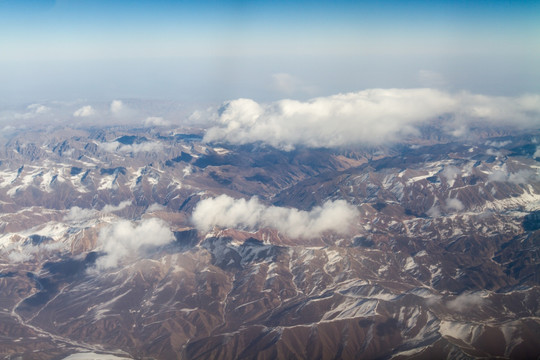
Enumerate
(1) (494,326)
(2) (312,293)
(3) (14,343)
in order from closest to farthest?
1. (1) (494,326)
2. (3) (14,343)
3. (2) (312,293)

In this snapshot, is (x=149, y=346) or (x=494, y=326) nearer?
(x=494, y=326)

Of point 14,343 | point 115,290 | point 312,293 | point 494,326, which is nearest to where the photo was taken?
point 494,326

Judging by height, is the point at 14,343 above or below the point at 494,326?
below

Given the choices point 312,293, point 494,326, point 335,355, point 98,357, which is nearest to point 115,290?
point 98,357

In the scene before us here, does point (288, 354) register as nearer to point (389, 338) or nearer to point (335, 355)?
point (335, 355)

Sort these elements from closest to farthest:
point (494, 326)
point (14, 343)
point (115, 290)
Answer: point (494, 326)
point (14, 343)
point (115, 290)

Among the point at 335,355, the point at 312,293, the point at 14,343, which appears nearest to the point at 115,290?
the point at 14,343

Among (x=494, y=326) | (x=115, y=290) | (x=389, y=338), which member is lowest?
(x=115, y=290)

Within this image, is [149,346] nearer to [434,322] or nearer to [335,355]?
[335,355]

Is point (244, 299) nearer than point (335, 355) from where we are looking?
No
